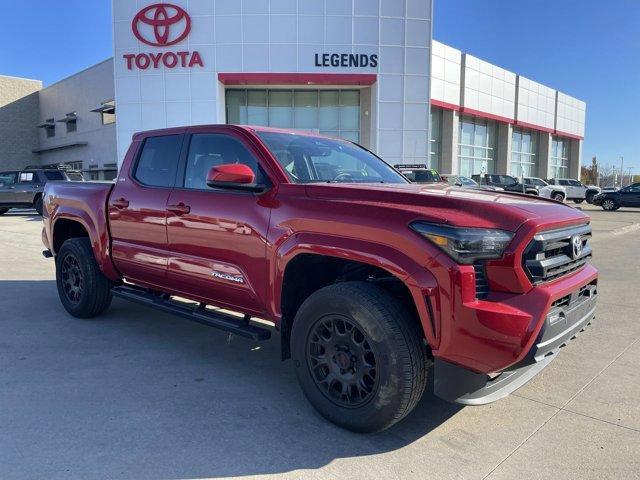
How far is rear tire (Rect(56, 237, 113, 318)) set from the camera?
5.31 m

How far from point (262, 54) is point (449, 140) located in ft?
49.0

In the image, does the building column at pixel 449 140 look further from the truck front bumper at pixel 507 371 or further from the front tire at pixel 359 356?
the front tire at pixel 359 356

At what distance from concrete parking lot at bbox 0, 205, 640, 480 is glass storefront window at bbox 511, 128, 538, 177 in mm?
40802

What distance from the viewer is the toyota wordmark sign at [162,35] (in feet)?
76.9

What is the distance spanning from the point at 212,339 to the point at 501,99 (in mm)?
37742

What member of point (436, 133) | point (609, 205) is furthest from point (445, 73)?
point (609, 205)

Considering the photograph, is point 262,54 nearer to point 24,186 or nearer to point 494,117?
point 24,186

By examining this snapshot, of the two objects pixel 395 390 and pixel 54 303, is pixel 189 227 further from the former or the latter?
pixel 54 303

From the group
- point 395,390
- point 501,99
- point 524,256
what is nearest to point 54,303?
point 395,390

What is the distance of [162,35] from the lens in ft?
77.7

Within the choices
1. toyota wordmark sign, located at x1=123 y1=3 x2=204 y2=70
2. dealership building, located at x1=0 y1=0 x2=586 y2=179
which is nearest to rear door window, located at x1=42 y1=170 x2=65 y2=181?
dealership building, located at x1=0 y1=0 x2=586 y2=179

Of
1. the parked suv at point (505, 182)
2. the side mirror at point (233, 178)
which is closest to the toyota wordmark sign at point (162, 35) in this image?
the parked suv at point (505, 182)

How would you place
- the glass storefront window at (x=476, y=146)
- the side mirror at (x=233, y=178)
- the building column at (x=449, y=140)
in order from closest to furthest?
the side mirror at (x=233, y=178) → the building column at (x=449, y=140) → the glass storefront window at (x=476, y=146)

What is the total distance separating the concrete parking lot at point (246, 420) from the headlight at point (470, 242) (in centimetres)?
117
